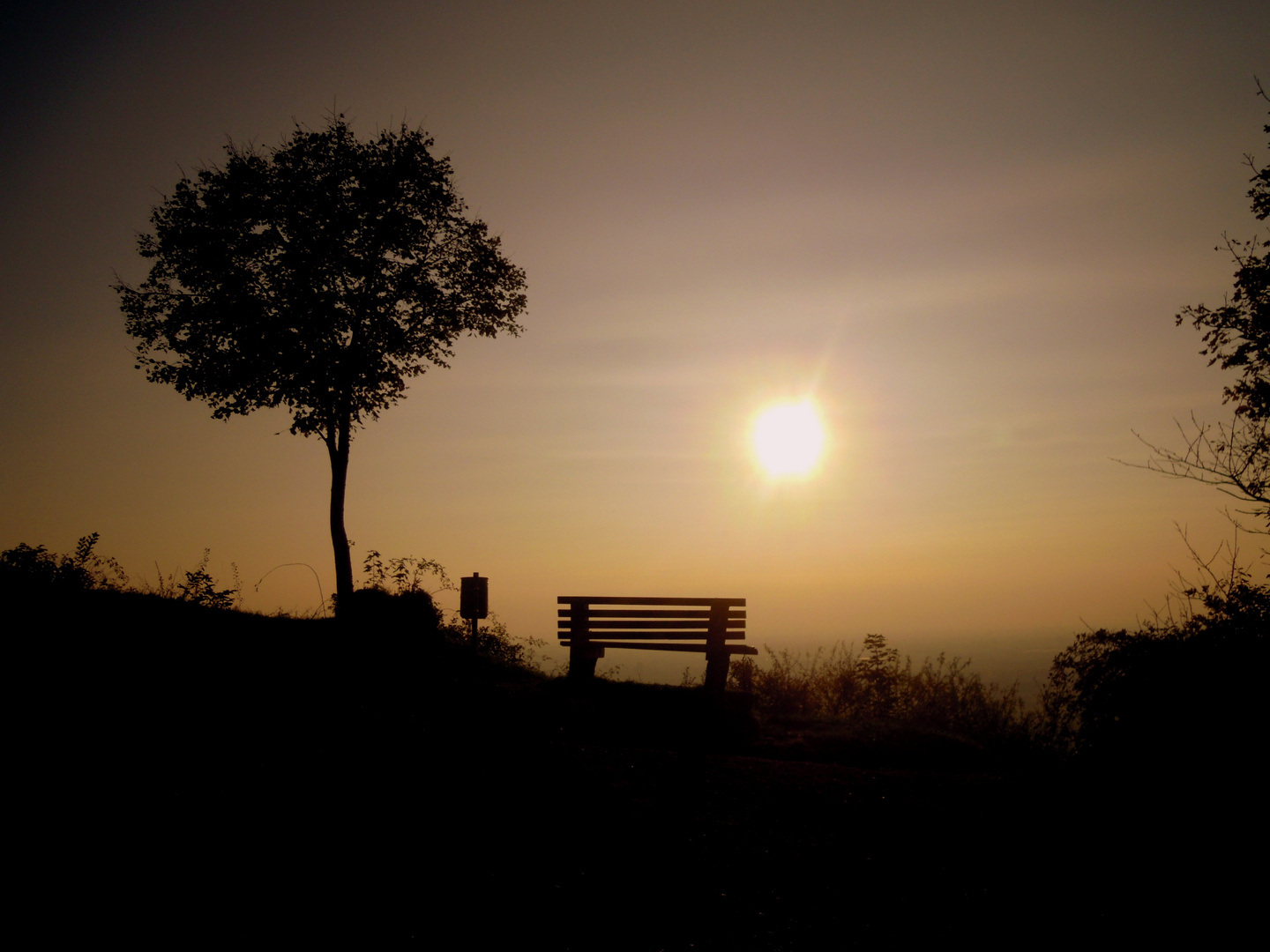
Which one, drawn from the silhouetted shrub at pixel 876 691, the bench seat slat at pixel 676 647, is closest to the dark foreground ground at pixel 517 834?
the bench seat slat at pixel 676 647

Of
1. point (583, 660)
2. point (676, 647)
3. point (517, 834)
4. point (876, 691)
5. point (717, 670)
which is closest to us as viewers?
point (517, 834)

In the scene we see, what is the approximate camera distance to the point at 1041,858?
530 centimetres

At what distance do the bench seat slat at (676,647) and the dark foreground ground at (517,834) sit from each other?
3884 millimetres

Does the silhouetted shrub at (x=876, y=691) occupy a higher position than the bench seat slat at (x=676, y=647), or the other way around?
the bench seat slat at (x=676, y=647)

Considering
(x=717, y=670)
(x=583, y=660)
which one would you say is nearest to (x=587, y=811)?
(x=717, y=670)

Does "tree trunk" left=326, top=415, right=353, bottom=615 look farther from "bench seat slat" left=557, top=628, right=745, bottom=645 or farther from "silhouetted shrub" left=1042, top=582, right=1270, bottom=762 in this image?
"silhouetted shrub" left=1042, top=582, right=1270, bottom=762

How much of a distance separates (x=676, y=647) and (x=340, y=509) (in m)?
8.83

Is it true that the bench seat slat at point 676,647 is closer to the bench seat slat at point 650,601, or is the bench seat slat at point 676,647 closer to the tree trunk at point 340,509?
the bench seat slat at point 650,601

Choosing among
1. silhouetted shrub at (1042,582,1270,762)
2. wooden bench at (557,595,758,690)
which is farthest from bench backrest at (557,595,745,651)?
silhouetted shrub at (1042,582,1270,762)

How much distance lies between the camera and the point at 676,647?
1220 cm

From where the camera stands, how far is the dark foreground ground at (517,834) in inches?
159

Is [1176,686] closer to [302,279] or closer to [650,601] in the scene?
[650,601]

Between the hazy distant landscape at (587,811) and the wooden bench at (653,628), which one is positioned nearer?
the hazy distant landscape at (587,811)

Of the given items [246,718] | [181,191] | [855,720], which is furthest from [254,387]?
[855,720]
